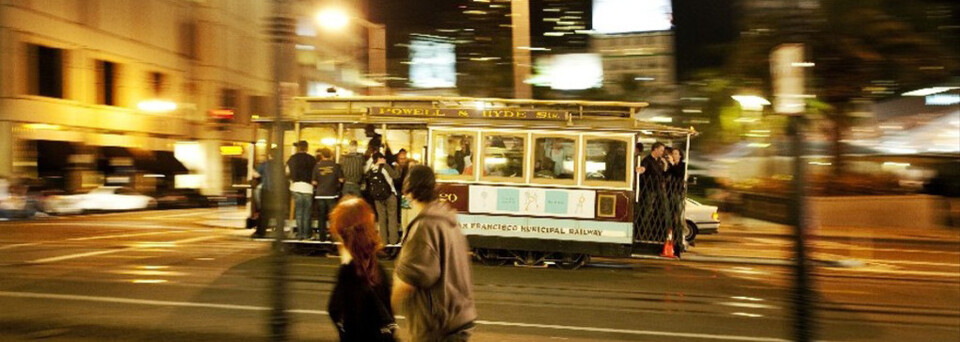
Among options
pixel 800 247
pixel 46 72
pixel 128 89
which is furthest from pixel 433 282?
pixel 128 89

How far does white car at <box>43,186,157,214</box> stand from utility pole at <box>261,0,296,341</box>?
24.5 m

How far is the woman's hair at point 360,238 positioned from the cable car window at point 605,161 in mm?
9154

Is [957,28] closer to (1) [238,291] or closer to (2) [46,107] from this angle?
(1) [238,291]

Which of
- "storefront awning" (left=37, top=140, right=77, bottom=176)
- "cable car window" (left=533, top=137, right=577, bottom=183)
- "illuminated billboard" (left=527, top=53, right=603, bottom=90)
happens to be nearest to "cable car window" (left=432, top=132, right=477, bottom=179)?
"cable car window" (left=533, top=137, right=577, bottom=183)

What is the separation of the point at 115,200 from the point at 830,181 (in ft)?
79.3

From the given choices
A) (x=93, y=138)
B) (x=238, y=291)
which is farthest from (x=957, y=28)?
(x=93, y=138)

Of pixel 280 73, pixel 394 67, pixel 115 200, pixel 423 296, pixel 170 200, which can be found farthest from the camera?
pixel 170 200

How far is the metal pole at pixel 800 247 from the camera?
546cm

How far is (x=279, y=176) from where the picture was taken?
540cm

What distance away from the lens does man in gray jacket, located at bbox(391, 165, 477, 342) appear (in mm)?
4000

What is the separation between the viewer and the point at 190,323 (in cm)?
857

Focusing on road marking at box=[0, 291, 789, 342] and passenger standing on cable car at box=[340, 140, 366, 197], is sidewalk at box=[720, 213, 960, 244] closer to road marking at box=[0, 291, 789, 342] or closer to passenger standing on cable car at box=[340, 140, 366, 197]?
passenger standing on cable car at box=[340, 140, 366, 197]

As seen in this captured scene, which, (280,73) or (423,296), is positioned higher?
(280,73)

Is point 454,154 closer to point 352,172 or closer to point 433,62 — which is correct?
point 352,172
